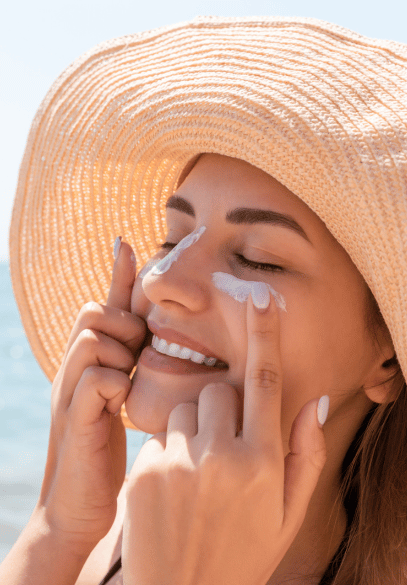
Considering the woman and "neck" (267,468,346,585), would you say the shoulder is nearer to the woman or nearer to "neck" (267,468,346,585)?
the woman

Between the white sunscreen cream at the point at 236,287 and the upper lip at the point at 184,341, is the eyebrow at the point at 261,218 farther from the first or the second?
the upper lip at the point at 184,341

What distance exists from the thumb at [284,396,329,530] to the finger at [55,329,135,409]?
0.49 m

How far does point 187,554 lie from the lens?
3.21 feet

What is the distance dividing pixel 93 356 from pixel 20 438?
5.79 m

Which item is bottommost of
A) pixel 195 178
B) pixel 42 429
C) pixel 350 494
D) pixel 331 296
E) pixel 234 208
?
pixel 42 429

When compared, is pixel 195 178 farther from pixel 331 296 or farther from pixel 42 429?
pixel 42 429

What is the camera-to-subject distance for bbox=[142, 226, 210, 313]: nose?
1.20 meters

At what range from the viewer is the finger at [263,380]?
1034 mm

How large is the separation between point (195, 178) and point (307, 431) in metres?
0.67

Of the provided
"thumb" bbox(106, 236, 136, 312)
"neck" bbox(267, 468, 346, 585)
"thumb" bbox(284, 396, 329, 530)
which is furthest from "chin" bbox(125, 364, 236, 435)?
"neck" bbox(267, 468, 346, 585)

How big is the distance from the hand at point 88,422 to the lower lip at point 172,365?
0.08 m

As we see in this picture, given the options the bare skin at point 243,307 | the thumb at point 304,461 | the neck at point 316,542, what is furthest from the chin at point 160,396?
the neck at point 316,542

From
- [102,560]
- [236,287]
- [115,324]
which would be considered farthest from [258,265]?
[102,560]

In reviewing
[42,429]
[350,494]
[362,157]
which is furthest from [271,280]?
[42,429]
